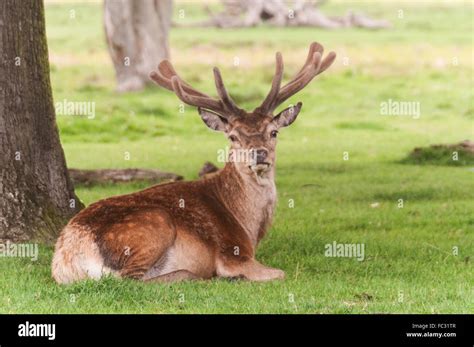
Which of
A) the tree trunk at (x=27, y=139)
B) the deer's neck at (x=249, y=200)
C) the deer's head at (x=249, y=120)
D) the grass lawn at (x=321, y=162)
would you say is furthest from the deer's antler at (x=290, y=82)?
the tree trunk at (x=27, y=139)

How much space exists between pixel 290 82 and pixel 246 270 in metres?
1.92

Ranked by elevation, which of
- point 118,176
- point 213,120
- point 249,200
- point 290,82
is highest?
point 290,82

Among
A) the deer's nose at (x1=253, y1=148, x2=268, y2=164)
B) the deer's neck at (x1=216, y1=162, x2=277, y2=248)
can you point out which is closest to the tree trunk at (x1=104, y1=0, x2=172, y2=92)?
the deer's neck at (x1=216, y1=162, x2=277, y2=248)

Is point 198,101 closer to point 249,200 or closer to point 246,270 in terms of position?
point 249,200

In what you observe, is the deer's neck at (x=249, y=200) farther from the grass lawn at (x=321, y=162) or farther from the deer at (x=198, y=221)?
the grass lawn at (x=321, y=162)

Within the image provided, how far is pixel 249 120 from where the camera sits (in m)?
9.74

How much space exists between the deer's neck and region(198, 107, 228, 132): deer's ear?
0.39 metres

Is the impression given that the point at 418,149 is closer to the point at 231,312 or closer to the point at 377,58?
the point at 231,312

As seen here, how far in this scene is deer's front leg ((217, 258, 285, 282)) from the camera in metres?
9.61

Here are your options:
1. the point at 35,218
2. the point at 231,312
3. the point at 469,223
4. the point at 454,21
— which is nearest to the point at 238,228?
the point at 231,312

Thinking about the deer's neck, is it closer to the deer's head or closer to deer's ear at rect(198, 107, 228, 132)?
the deer's head

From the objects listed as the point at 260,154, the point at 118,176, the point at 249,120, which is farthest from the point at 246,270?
the point at 118,176

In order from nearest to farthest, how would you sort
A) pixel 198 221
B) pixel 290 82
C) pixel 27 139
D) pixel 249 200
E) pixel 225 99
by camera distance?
1. pixel 198 221
2. pixel 225 99
3. pixel 249 200
4. pixel 290 82
5. pixel 27 139

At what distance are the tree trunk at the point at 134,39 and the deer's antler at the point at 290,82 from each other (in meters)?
15.6
